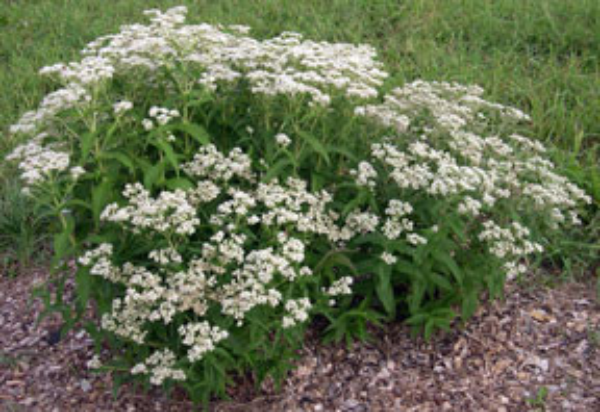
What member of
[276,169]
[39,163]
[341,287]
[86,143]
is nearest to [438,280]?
[341,287]

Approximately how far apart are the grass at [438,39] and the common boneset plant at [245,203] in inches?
73.8

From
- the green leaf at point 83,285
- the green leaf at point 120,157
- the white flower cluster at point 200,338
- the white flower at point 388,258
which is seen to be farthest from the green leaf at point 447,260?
the green leaf at point 83,285

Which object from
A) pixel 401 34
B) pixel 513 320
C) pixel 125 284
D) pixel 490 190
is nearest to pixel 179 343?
pixel 125 284

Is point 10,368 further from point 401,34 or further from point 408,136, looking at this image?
point 401,34

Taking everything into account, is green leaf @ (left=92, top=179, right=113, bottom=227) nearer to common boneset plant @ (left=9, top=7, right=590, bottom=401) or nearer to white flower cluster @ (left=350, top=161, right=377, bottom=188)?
common boneset plant @ (left=9, top=7, right=590, bottom=401)

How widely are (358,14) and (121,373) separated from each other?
17.4ft

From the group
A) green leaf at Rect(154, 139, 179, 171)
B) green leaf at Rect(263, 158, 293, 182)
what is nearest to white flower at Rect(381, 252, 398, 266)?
green leaf at Rect(263, 158, 293, 182)

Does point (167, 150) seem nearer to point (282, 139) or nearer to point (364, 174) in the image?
point (282, 139)

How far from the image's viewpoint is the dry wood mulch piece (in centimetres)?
356

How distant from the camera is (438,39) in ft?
23.1

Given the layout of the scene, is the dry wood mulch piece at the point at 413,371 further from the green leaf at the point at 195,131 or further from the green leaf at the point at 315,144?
the green leaf at the point at 195,131

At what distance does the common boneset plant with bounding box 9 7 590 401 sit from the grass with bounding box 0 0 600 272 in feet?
6.15

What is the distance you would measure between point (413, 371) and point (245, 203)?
1.51 m

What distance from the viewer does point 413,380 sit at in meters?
3.70
